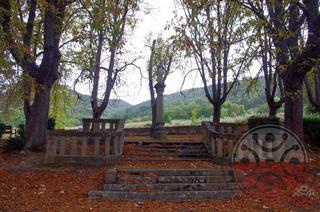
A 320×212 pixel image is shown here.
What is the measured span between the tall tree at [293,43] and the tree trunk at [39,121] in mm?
7878

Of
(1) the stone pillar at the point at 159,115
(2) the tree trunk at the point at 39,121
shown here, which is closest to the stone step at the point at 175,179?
(2) the tree trunk at the point at 39,121

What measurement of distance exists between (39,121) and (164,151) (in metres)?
4.80

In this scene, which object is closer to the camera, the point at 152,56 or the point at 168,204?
the point at 168,204

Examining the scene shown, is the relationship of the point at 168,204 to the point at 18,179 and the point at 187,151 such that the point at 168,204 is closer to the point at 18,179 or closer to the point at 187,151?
the point at 18,179

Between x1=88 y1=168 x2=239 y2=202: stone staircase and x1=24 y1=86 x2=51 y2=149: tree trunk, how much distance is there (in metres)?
4.95

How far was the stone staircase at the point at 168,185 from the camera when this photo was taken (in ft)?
24.2

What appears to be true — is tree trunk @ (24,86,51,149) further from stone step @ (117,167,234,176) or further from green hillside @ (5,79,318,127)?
green hillside @ (5,79,318,127)

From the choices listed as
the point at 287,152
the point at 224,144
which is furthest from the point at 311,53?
the point at 224,144

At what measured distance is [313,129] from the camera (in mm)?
12898

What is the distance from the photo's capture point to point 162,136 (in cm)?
1545

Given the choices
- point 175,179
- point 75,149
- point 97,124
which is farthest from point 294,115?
point 97,124

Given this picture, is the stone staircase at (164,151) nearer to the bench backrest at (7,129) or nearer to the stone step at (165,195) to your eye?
the stone step at (165,195)

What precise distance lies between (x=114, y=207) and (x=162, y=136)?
8810 mm

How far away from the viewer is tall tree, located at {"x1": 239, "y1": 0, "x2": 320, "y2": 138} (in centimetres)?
845
